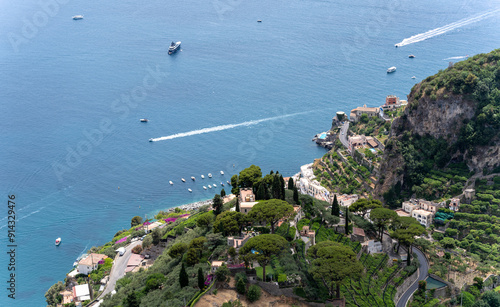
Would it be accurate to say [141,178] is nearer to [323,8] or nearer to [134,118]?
[134,118]

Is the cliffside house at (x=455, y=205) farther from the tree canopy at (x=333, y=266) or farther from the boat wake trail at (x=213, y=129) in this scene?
the boat wake trail at (x=213, y=129)

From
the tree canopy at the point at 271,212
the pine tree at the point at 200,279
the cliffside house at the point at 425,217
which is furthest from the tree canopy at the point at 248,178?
the pine tree at the point at 200,279

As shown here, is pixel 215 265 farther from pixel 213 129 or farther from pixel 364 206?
pixel 213 129

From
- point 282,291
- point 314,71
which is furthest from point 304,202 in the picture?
point 314,71

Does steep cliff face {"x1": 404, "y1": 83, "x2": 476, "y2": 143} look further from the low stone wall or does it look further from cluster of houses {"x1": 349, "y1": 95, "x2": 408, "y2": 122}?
the low stone wall

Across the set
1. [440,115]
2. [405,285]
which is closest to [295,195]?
[405,285]
